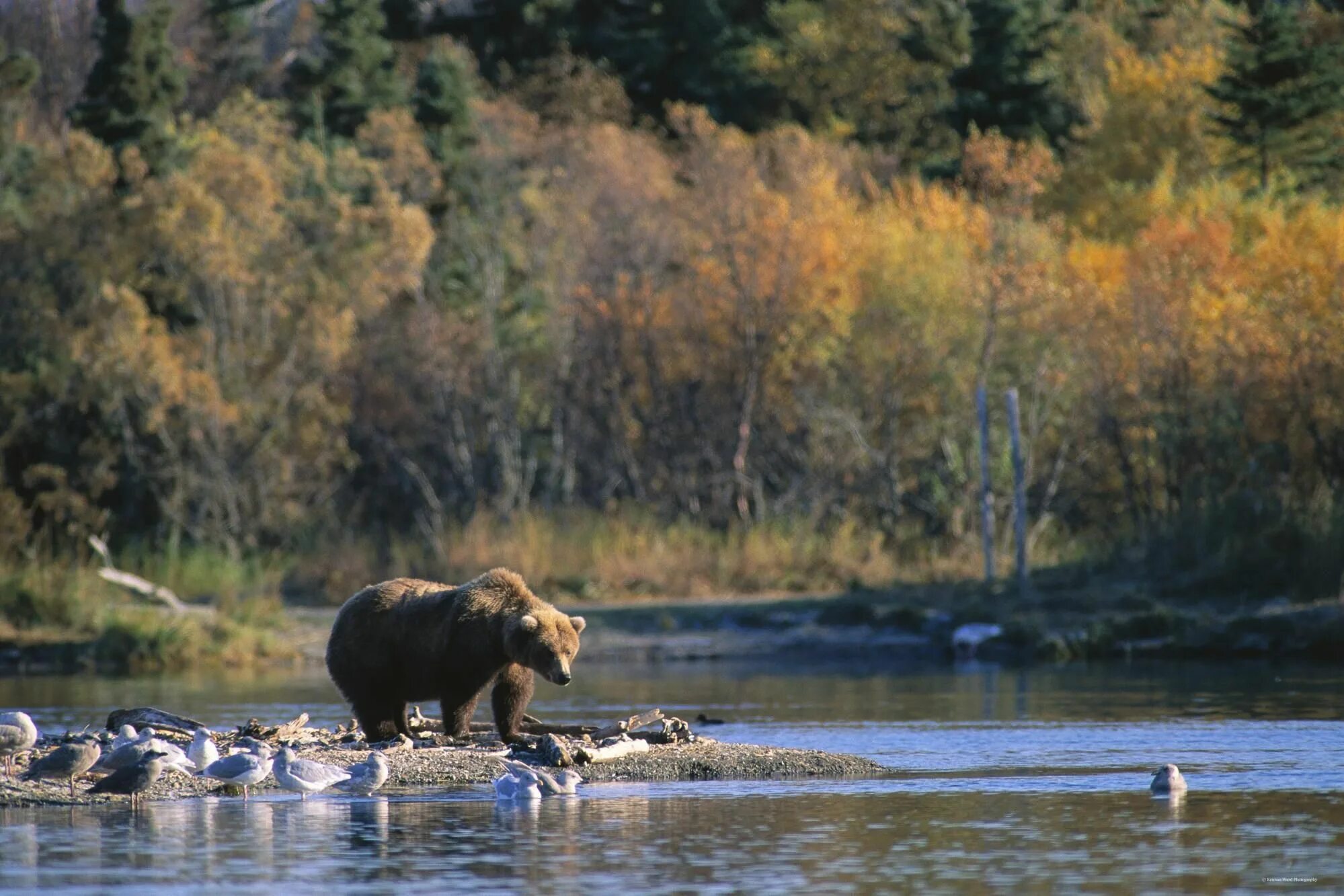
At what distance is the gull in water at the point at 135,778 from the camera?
15.2 m

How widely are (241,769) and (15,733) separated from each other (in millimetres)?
1669

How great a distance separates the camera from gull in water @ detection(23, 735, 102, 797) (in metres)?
15.3

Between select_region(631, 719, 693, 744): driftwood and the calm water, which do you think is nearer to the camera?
the calm water

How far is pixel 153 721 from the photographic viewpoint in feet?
58.0

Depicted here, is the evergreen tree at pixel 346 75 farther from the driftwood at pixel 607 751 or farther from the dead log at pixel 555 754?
the dead log at pixel 555 754

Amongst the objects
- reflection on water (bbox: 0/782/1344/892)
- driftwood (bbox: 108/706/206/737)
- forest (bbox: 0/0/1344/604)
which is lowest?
reflection on water (bbox: 0/782/1344/892)

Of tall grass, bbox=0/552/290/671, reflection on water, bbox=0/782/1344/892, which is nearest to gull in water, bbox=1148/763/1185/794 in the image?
reflection on water, bbox=0/782/1344/892

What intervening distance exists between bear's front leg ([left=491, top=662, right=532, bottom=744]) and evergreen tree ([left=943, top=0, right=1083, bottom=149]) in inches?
1586

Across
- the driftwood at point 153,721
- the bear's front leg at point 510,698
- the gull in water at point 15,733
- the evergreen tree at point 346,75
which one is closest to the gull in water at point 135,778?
the gull in water at point 15,733

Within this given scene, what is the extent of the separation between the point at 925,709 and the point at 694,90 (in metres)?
44.2

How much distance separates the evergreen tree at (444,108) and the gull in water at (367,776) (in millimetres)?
37548

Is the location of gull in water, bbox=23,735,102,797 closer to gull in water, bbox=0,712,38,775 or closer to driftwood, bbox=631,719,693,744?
gull in water, bbox=0,712,38,775

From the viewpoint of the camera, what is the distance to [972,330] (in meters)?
40.0

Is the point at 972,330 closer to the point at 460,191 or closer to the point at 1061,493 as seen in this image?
the point at 1061,493
